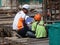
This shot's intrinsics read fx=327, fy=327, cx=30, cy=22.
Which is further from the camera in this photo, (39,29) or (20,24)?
(20,24)

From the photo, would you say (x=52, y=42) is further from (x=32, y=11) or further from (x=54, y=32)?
(x=32, y=11)

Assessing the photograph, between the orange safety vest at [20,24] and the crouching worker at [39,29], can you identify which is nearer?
the crouching worker at [39,29]

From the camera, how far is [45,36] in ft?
34.7

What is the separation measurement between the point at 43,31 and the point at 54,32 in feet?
7.43

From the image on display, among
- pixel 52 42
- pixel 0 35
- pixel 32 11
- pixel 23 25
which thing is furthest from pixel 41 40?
pixel 32 11

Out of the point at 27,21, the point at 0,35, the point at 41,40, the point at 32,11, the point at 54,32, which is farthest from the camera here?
the point at 32,11

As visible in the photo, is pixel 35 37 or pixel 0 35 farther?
pixel 0 35

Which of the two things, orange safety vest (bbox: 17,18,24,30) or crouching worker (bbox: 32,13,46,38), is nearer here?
crouching worker (bbox: 32,13,46,38)

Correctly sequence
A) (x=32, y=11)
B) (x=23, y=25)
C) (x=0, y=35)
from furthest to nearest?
(x=32, y=11), (x=0, y=35), (x=23, y=25)

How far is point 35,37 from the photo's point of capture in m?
10.7

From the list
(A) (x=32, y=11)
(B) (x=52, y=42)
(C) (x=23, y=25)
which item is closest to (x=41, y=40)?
(C) (x=23, y=25)

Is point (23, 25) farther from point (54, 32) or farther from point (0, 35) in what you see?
point (0, 35)

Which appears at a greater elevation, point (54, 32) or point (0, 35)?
point (54, 32)

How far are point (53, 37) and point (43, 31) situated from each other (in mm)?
2149
